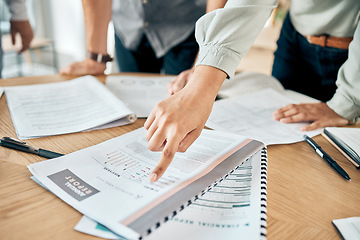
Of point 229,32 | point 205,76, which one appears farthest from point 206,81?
point 229,32

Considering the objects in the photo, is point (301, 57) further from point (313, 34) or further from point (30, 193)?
point (30, 193)

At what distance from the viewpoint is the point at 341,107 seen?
0.75m

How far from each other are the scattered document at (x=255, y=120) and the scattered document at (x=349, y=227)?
235mm

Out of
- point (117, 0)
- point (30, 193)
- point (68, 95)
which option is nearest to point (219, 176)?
point (30, 193)

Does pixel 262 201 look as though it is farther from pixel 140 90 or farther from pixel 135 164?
pixel 140 90

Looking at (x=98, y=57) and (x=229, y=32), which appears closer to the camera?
(x=229, y=32)

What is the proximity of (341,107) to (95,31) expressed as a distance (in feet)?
2.81

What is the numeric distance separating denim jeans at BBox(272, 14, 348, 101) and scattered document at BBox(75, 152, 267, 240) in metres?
0.59

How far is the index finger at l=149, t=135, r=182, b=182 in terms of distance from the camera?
0.41 meters

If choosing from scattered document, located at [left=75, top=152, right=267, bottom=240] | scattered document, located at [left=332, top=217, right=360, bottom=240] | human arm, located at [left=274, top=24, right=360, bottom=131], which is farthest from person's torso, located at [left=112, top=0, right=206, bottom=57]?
scattered document, located at [left=332, top=217, right=360, bottom=240]

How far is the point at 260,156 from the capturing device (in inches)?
20.6

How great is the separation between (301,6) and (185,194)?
76 centimetres

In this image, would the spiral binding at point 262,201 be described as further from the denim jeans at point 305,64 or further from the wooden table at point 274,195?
the denim jeans at point 305,64

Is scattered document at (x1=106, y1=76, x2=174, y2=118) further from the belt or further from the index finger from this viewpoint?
the belt
